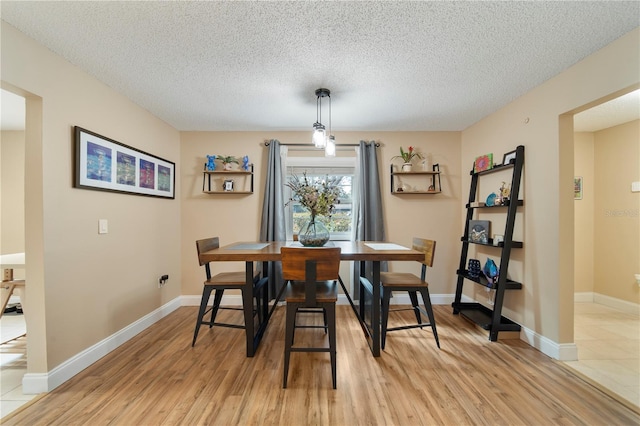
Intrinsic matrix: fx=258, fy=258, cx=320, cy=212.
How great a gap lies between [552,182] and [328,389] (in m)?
2.45

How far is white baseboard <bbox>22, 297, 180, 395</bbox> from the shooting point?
1.74 metres

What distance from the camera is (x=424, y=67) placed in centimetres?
205

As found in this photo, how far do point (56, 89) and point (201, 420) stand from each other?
2.44 meters

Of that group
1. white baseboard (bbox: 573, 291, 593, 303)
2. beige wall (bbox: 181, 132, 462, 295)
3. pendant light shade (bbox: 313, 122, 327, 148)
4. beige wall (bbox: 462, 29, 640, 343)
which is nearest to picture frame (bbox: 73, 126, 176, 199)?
beige wall (bbox: 181, 132, 462, 295)

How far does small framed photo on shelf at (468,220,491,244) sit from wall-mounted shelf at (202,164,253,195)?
9.14 ft

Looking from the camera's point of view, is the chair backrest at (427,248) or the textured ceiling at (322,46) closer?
the textured ceiling at (322,46)

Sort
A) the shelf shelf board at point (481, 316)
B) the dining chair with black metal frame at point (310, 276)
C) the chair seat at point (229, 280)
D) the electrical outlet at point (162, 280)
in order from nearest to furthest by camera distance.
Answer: the dining chair with black metal frame at point (310, 276)
the chair seat at point (229, 280)
the shelf shelf board at point (481, 316)
the electrical outlet at point (162, 280)

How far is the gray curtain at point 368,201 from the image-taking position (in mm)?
3410

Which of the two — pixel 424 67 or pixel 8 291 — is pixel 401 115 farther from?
pixel 8 291

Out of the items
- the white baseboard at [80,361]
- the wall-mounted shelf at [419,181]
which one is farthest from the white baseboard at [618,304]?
the white baseboard at [80,361]

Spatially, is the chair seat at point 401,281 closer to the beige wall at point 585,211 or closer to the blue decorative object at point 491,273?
the blue decorative object at point 491,273

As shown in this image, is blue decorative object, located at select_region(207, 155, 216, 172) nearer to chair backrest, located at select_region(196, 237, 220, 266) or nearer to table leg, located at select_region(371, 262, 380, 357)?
chair backrest, located at select_region(196, 237, 220, 266)

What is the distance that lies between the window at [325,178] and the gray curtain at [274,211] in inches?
6.3

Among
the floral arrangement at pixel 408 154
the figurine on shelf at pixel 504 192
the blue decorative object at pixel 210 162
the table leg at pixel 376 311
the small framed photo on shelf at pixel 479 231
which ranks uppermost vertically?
the floral arrangement at pixel 408 154
